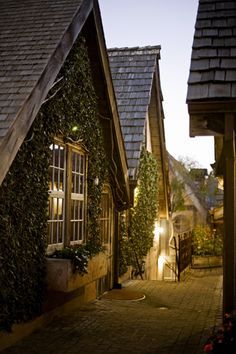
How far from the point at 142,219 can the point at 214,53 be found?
350 inches

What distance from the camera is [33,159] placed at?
22.8 ft

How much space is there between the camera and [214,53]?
653 centimetres

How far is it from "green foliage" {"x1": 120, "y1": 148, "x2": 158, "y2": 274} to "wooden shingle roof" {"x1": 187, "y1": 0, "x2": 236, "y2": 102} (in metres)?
6.71

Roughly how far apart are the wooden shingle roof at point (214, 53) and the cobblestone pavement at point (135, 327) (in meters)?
3.42

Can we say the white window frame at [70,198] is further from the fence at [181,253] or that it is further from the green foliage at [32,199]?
the fence at [181,253]

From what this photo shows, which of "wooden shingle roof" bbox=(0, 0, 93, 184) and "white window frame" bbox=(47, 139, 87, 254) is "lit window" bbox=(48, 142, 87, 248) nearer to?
"white window frame" bbox=(47, 139, 87, 254)

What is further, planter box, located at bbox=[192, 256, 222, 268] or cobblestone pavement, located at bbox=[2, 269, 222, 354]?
planter box, located at bbox=[192, 256, 222, 268]

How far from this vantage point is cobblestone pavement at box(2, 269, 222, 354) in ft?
20.9

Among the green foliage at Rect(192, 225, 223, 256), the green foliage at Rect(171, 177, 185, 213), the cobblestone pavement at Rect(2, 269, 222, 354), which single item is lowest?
the cobblestone pavement at Rect(2, 269, 222, 354)

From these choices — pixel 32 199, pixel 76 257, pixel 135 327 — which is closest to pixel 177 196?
pixel 135 327

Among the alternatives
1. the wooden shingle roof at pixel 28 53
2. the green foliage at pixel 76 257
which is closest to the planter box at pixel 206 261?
the green foliage at pixel 76 257

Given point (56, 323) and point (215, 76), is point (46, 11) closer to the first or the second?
point (215, 76)

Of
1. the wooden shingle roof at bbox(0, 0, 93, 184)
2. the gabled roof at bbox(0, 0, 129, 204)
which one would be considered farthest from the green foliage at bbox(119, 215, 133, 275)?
the wooden shingle roof at bbox(0, 0, 93, 184)

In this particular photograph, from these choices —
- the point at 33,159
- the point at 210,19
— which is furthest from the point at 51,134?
the point at 210,19
